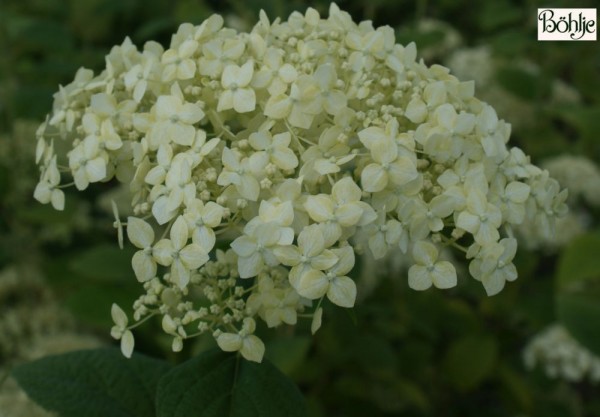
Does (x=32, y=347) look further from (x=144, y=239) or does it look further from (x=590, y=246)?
(x=590, y=246)

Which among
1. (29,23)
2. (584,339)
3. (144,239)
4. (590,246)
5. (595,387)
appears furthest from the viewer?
(595,387)

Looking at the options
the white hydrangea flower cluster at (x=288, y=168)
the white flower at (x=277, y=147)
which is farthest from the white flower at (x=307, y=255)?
the white flower at (x=277, y=147)

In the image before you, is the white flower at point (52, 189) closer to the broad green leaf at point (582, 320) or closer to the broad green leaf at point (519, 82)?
the broad green leaf at point (582, 320)

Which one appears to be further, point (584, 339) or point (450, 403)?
point (450, 403)

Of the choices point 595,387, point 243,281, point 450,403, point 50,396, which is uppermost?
point 243,281

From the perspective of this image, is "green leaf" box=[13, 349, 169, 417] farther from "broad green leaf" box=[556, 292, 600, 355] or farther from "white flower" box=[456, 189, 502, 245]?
"broad green leaf" box=[556, 292, 600, 355]

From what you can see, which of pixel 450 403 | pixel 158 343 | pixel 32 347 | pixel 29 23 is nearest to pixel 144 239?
pixel 158 343
